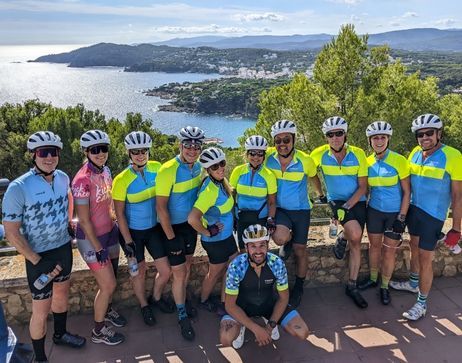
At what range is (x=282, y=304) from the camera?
3.75 metres

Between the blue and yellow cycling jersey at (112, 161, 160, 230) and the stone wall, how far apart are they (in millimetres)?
717

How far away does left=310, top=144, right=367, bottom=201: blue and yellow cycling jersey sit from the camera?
4.52m

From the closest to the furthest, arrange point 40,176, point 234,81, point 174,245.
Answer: point 40,176 < point 174,245 < point 234,81

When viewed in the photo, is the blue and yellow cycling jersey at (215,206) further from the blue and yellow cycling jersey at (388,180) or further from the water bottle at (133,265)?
the blue and yellow cycling jersey at (388,180)

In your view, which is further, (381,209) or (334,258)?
(334,258)

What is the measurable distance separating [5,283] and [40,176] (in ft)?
5.06

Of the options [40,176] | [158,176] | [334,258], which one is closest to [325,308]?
[334,258]

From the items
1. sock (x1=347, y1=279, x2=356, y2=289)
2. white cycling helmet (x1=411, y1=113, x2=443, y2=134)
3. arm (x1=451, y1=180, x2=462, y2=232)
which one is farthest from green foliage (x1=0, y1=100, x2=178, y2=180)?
arm (x1=451, y1=180, x2=462, y2=232)

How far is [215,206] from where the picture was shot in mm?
4055

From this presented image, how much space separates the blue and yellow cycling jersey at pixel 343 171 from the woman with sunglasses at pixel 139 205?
1.98m

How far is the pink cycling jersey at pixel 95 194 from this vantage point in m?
3.65

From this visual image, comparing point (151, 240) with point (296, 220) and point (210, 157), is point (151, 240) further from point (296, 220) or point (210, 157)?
point (296, 220)

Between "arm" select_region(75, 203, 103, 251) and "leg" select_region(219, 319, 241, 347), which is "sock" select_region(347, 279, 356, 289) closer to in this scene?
"leg" select_region(219, 319, 241, 347)

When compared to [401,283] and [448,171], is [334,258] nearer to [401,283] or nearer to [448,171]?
[401,283]
